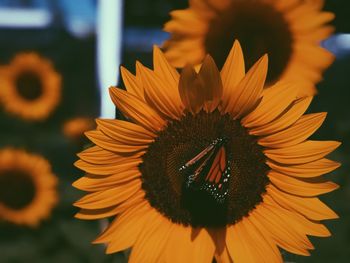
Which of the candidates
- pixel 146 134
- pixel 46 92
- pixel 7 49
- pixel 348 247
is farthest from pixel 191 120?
pixel 7 49

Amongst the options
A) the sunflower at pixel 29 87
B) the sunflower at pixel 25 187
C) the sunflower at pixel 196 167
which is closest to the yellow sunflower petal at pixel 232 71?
the sunflower at pixel 196 167

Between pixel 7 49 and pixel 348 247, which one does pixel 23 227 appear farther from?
pixel 7 49

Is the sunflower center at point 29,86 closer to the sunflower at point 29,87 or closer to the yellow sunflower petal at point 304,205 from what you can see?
the sunflower at point 29,87

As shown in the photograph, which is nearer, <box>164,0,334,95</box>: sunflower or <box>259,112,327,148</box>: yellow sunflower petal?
<box>259,112,327,148</box>: yellow sunflower petal

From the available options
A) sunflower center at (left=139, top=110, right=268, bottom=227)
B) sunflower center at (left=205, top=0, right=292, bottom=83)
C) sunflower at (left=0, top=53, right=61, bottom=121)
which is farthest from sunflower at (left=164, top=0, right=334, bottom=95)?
sunflower at (left=0, top=53, right=61, bottom=121)

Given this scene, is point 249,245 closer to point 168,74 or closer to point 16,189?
point 168,74

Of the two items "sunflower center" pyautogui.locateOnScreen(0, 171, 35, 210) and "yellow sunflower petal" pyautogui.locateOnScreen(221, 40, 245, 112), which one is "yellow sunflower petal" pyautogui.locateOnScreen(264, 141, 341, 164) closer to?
"yellow sunflower petal" pyautogui.locateOnScreen(221, 40, 245, 112)

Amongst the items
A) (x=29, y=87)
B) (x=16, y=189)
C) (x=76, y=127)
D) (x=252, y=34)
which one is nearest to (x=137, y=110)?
(x=252, y=34)
